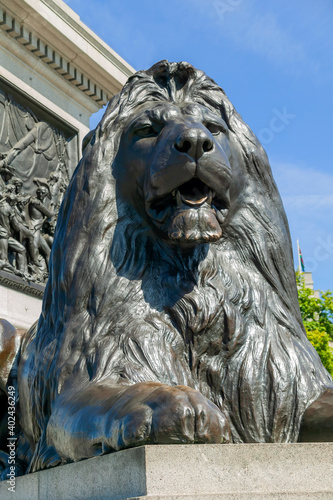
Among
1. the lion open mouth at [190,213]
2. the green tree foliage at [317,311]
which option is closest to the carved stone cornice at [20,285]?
the lion open mouth at [190,213]

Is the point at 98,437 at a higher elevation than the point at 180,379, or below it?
below

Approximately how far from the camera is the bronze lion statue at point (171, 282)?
2525 mm

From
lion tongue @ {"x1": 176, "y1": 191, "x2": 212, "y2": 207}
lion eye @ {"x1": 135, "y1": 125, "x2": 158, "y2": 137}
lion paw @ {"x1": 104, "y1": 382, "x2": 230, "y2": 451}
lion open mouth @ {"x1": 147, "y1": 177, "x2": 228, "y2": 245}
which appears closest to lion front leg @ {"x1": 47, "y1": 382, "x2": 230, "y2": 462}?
lion paw @ {"x1": 104, "y1": 382, "x2": 230, "y2": 451}

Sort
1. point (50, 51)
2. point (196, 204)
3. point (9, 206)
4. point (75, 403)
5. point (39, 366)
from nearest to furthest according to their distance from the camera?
point (75, 403)
point (196, 204)
point (39, 366)
point (9, 206)
point (50, 51)

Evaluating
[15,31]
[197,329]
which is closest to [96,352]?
[197,329]

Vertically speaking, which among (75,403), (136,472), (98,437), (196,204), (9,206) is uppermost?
(9,206)

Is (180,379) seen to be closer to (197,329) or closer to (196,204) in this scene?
(197,329)

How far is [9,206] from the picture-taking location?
8180 mm

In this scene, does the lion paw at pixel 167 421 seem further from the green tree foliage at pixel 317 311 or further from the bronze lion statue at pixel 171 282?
the green tree foliage at pixel 317 311

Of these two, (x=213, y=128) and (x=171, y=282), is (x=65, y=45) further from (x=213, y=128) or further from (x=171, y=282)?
(x=171, y=282)

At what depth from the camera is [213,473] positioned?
1916 millimetres

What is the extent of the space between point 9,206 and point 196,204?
5919 millimetres

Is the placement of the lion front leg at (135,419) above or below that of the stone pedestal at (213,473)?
above

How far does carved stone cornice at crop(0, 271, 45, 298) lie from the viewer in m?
7.70
